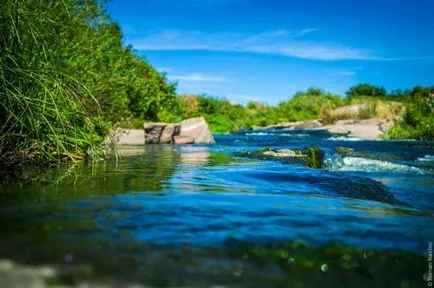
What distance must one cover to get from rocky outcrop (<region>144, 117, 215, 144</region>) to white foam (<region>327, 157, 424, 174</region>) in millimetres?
7940

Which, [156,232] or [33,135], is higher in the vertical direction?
[33,135]

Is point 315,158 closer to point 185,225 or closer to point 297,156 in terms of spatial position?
point 297,156

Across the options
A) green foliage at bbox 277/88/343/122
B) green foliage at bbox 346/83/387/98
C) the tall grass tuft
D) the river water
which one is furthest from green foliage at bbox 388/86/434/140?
green foliage at bbox 346/83/387/98

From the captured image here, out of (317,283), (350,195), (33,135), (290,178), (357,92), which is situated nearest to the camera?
(317,283)

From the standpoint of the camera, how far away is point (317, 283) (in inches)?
58.9

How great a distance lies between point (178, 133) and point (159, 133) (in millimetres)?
1021

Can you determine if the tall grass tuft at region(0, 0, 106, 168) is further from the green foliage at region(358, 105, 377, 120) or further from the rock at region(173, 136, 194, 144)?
the green foliage at region(358, 105, 377, 120)

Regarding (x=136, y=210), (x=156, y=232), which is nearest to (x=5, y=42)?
(x=136, y=210)

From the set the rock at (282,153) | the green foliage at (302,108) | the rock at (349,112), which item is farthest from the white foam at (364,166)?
the green foliage at (302,108)

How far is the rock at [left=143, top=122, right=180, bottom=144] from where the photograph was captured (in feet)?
51.3

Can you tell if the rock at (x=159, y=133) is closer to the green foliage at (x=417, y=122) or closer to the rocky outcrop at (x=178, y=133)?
the rocky outcrop at (x=178, y=133)

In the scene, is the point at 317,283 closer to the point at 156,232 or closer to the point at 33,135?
the point at 156,232

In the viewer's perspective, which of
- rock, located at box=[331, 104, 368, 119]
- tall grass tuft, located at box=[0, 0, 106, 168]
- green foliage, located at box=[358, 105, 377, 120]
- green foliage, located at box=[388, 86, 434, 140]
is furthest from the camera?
rock, located at box=[331, 104, 368, 119]

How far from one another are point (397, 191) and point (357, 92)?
80125 millimetres
